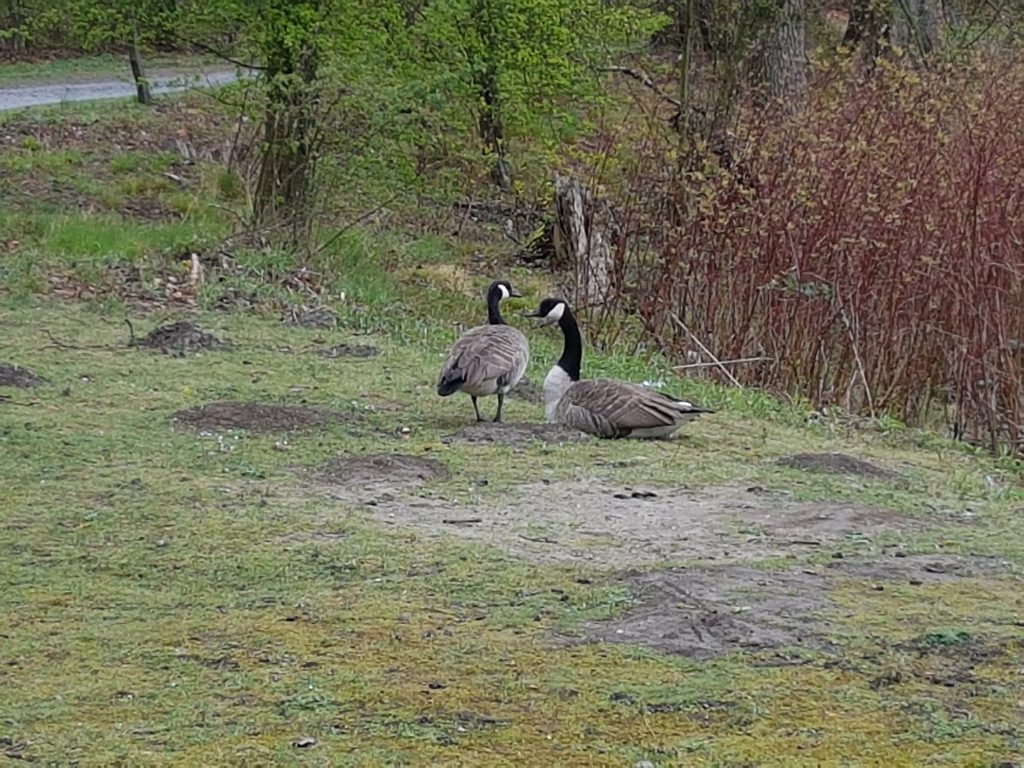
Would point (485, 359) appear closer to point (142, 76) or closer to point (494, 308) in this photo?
point (494, 308)

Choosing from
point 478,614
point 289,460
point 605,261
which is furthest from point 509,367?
point 605,261

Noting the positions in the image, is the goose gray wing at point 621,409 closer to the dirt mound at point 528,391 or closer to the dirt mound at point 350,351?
the dirt mound at point 528,391

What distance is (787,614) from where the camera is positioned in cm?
507

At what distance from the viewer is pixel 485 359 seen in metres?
8.28

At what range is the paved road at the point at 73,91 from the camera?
1008 inches

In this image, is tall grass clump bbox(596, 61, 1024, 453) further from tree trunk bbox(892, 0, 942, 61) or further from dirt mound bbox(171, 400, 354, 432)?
tree trunk bbox(892, 0, 942, 61)

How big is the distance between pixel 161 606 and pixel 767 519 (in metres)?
2.80

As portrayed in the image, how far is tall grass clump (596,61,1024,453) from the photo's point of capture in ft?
34.4

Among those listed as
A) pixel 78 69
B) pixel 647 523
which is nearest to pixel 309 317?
pixel 647 523

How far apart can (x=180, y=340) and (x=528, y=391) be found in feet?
8.12

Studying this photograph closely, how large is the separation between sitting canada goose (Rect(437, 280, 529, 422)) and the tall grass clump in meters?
3.45

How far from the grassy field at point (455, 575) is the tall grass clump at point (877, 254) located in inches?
33.4

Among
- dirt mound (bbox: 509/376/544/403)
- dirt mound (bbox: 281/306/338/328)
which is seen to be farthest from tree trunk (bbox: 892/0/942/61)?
dirt mound (bbox: 509/376/544/403)

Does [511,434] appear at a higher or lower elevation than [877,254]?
lower
